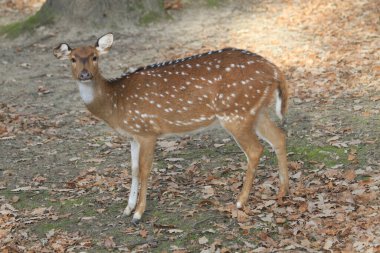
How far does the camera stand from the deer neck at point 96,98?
7336 millimetres

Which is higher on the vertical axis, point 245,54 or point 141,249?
point 245,54

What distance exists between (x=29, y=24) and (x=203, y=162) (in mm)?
7369

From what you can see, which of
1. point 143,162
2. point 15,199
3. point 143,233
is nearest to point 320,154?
point 143,162

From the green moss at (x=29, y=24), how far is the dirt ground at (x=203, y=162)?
52 cm

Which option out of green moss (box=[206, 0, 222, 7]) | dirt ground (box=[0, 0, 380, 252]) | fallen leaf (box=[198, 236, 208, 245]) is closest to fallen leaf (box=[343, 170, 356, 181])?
dirt ground (box=[0, 0, 380, 252])

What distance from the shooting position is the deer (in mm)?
7035

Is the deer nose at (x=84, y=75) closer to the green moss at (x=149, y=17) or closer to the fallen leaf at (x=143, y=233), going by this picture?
the fallen leaf at (x=143, y=233)

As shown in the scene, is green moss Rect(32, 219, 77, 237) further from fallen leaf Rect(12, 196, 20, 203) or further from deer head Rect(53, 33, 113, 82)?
deer head Rect(53, 33, 113, 82)

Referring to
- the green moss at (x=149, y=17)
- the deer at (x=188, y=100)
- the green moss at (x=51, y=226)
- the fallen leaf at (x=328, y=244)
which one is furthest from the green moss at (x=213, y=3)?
the fallen leaf at (x=328, y=244)

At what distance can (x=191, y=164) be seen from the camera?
→ 843 centimetres

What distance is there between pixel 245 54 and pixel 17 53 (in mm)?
7443

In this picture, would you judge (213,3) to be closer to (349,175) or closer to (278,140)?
(278,140)

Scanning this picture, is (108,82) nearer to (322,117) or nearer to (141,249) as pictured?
(141,249)

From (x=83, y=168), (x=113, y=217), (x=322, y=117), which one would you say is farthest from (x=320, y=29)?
(x=113, y=217)
